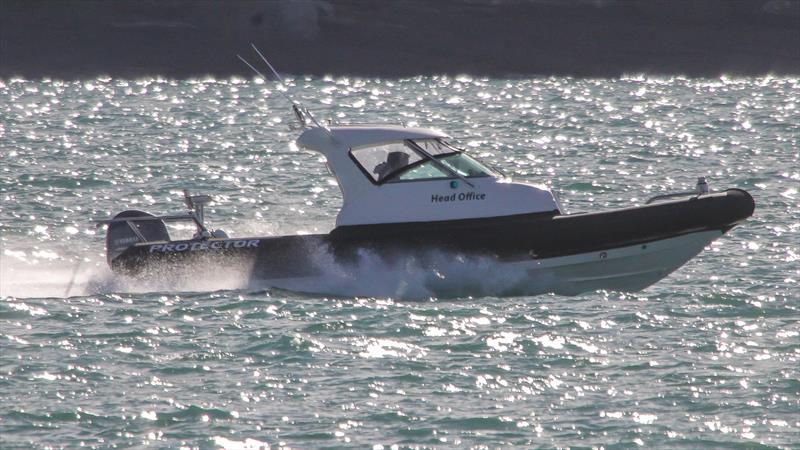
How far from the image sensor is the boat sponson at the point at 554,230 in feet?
53.4

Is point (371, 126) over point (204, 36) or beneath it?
beneath

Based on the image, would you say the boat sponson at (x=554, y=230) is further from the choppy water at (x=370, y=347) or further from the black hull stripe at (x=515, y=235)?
the choppy water at (x=370, y=347)

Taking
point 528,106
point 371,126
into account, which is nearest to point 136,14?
point 528,106

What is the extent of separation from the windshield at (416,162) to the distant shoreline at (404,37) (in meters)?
35.5

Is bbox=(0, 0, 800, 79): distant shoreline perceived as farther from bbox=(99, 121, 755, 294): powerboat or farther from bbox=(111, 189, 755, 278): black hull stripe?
bbox=(111, 189, 755, 278): black hull stripe

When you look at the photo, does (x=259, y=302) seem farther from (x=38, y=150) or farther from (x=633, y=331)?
(x=38, y=150)

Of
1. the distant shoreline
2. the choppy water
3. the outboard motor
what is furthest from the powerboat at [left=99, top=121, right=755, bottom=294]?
the distant shoreline

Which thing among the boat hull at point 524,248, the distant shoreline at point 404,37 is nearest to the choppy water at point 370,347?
the boat hull at point 524,248

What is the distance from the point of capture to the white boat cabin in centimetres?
1642

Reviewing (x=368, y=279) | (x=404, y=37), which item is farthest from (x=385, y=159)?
(x=404, y=37)

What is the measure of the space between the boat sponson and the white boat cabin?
0.34ft

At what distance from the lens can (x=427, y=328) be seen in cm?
1480

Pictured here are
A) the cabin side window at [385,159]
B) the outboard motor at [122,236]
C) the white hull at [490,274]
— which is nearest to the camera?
the white hull at [490,274]

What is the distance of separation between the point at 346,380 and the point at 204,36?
42.8 m
